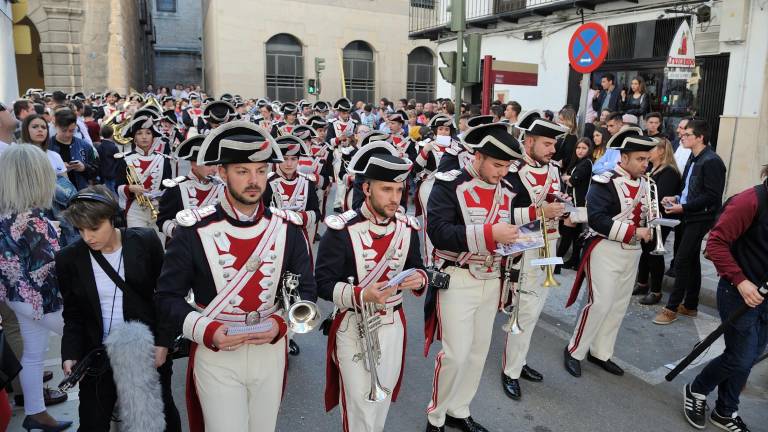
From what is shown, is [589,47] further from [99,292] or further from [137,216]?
[99,292]

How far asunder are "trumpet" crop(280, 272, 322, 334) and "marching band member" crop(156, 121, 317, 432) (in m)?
0.05

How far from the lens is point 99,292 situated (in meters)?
3.34

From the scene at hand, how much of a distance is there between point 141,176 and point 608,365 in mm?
5717

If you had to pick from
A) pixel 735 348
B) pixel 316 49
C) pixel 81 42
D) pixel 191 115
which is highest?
pixel 316 49

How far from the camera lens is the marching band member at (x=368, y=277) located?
11.3 ft

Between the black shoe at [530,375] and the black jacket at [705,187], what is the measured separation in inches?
109

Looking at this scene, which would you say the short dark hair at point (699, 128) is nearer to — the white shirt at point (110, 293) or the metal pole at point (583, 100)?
the metal pole at point (583, 100)

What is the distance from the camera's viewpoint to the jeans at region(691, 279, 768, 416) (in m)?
4.23

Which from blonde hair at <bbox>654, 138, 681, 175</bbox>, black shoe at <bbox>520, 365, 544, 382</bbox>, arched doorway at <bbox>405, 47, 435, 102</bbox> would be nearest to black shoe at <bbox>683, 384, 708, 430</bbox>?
black shoe at <bbox>520, 365, 544, 382</bbox>

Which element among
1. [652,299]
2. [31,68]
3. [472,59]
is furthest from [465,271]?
[31,68]

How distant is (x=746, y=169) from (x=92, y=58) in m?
27.3

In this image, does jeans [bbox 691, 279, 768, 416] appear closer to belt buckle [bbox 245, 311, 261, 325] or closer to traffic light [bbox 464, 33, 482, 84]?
belt buckle [bbox 245, 311, 261, 325]

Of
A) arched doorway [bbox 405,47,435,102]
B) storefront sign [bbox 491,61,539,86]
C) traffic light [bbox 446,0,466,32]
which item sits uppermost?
arched doorway [bbox 405,47,435,102]

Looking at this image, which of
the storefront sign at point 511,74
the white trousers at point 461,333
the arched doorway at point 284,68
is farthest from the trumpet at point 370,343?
the arched doorway at point 284,68
